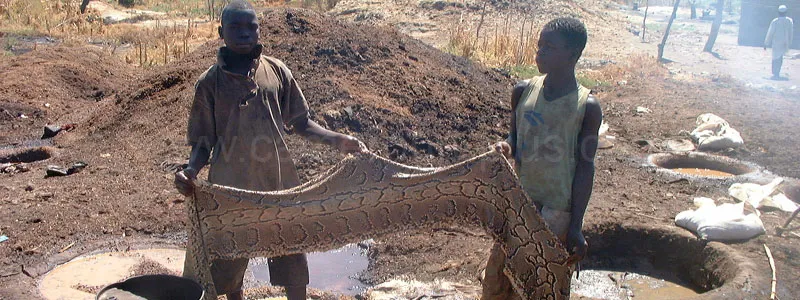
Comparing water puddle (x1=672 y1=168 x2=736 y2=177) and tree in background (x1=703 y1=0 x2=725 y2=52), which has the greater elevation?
tree in background (x1=703 y1=0 x2=725 y2=52)

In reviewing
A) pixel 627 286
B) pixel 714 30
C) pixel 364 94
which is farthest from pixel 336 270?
pixel 714 30

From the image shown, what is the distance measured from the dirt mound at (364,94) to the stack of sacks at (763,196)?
110 inches

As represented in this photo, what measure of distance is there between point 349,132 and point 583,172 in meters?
5.09

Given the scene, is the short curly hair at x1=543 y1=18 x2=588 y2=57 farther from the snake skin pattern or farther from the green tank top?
the snake skin pattern

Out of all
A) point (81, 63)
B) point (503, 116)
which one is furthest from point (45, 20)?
point (503, 116)

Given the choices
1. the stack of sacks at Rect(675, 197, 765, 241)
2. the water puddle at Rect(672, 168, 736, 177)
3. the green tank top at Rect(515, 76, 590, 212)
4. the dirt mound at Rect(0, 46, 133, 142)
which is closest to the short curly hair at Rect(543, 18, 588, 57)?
the green tank top at Rect(515, 76, 590, 212)

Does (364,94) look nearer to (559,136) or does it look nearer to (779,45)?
(559,136)

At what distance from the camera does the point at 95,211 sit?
600 cm

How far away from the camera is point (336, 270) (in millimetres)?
5348

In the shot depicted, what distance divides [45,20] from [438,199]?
17955mm

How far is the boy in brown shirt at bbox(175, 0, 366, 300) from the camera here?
9.76ft

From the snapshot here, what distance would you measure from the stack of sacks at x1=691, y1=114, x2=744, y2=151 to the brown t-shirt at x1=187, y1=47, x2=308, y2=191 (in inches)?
264

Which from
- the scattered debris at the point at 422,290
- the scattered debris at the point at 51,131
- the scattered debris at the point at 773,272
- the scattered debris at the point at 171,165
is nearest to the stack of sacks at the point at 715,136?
the scattered debris at the point at 773,272

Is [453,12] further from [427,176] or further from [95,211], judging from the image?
[427,176]
